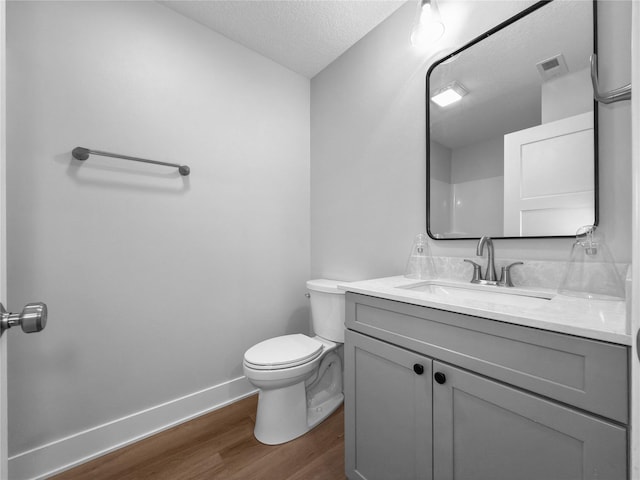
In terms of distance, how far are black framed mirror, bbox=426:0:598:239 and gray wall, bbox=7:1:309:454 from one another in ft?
3.80

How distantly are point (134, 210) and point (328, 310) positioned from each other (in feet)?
4.06

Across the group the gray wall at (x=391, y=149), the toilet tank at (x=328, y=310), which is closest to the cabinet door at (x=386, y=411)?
the toilet tank at (x=328, y=310)

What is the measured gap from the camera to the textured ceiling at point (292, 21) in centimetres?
151

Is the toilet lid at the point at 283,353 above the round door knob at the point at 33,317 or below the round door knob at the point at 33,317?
below

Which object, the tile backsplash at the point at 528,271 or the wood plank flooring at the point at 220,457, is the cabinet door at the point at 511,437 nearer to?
the tile backsplash at the point at 528,271

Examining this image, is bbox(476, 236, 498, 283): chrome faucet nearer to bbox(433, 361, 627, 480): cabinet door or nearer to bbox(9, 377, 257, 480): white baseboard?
bbox(433, 361, 627, 480): cabinet door

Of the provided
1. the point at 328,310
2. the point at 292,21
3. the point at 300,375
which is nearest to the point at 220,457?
the point at 300,375

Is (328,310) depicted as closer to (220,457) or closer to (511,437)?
(220,457)

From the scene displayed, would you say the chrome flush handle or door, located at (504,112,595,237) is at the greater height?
door, located at (504,112,595,237)

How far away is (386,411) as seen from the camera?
3.14 feet

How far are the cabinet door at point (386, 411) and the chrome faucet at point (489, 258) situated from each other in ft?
1.78

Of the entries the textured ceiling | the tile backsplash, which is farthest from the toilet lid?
the textured ceiling

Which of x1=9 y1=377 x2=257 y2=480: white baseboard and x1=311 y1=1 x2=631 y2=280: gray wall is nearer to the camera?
x1=311 y1=1 x2=631 y2=280: gray wall

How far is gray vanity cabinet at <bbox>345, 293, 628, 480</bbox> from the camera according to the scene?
0.55 metres
